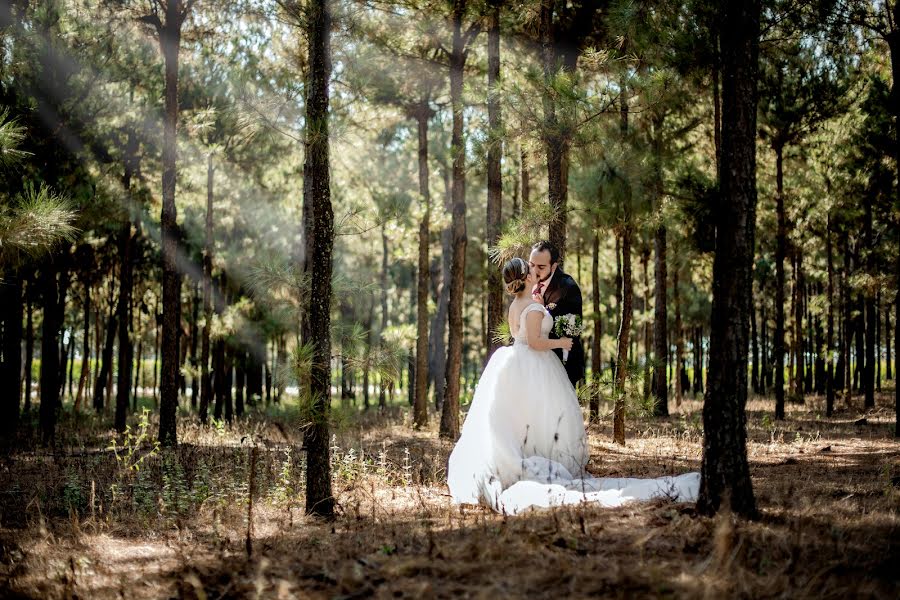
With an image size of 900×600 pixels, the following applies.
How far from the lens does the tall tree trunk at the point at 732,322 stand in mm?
4750

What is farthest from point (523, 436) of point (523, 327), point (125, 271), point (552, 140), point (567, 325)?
point (125, 271)

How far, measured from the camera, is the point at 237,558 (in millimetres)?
4770

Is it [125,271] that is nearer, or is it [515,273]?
[515,273]

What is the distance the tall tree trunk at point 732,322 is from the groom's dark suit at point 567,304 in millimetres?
2834

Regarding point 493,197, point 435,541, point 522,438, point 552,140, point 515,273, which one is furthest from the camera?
point 493,197

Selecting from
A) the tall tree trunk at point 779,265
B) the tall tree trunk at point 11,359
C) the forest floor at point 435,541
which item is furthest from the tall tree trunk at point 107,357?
the tall tree trunk at point 779,265

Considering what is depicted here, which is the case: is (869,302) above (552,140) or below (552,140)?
below

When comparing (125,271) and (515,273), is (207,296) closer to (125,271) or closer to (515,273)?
(125,271)

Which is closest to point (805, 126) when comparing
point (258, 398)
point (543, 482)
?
point (543, 482)

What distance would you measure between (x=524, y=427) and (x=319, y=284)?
2551mm

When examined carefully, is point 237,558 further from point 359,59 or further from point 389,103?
point 389,103

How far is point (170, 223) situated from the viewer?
41.3 ft

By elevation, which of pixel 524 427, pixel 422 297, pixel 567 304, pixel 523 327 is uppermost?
pixel 422 297

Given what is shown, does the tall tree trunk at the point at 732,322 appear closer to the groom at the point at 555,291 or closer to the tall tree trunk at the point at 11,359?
the groom at the point at 555,291
